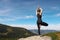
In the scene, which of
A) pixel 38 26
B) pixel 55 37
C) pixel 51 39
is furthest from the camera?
pixel 55 37

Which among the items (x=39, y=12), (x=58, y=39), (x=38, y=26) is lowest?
(x=58, y=39)

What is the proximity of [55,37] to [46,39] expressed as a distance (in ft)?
12.6

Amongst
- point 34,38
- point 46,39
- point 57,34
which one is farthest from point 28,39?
point 57,34

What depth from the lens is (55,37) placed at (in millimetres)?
32312

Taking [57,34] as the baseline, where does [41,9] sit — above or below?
above

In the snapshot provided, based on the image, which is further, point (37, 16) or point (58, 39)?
point (58, 39)

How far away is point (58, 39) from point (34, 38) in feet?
16.6

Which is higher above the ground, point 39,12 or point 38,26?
point 39,12

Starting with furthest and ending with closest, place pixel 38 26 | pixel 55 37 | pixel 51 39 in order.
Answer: pixel 55 37 → pixel 51 39 → pixel 38 26

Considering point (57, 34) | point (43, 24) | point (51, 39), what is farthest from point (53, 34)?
point (43, 24)

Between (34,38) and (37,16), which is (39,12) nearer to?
(37,16)

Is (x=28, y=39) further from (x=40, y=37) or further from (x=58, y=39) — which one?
(x=58, y=39)

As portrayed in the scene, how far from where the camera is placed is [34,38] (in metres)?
29.2

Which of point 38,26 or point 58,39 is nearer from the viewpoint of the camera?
point 38,26
